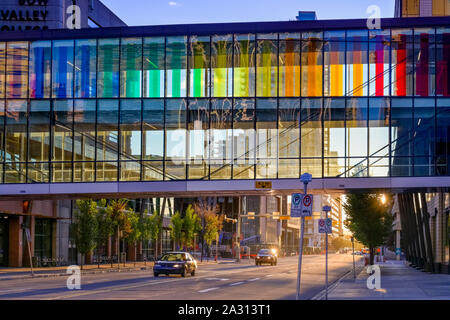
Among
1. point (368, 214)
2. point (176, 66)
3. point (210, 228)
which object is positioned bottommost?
point (210, 228)

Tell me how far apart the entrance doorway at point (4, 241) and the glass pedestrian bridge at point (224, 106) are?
10.4 metres

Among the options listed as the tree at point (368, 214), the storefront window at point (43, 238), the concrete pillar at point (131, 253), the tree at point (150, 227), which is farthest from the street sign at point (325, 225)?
the concrete pillar at point (131, 253)

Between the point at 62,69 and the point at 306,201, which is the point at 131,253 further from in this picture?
the point at 306,201

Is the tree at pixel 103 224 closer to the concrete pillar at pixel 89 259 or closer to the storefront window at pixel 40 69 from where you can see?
the concrete pillar at pixel 89 259

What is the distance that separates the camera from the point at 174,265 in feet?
130

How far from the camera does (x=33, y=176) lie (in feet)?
143

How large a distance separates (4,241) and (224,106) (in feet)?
66.4

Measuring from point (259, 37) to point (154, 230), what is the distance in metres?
32.5

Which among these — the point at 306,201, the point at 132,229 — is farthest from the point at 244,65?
the point at 132,229

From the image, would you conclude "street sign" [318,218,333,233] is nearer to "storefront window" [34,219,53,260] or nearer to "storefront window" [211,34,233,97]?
"storefront window" [211,34,233,97]

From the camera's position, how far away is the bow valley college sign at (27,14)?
64750mm

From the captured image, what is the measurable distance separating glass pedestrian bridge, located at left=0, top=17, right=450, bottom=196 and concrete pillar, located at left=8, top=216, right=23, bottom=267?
10.3m

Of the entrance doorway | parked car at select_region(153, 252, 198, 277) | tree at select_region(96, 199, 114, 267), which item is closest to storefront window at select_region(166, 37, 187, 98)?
parked car at select_region(153, 252, 198, 277)

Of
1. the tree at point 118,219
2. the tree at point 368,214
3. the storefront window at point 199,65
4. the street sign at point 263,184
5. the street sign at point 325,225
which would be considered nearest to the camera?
the street sign at point 325,225
